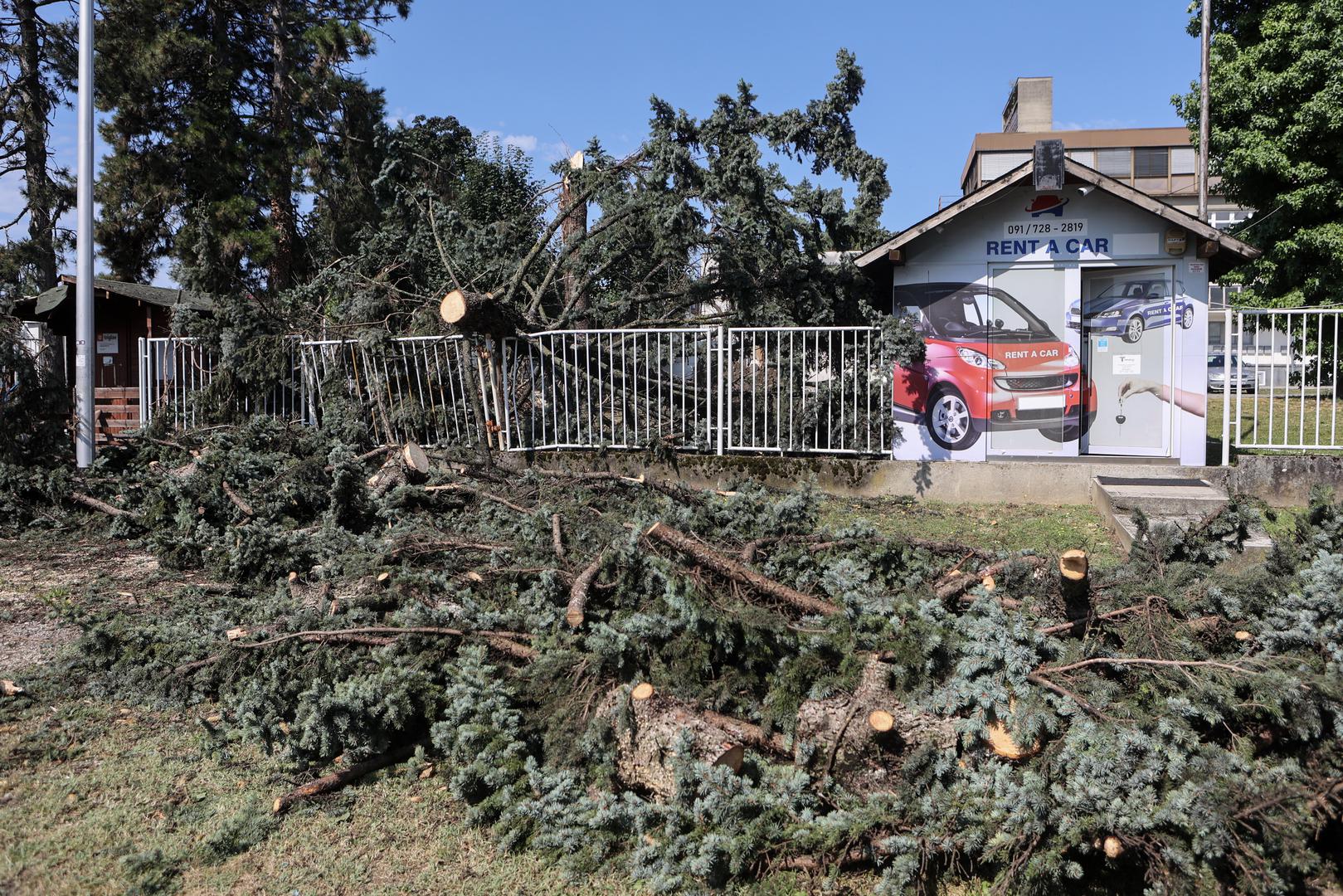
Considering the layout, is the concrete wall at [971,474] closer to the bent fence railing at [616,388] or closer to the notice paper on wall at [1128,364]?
the bent fence railing at [616,388]

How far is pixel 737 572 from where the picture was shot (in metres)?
4.82

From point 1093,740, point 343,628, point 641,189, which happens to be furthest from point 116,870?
point 641,189

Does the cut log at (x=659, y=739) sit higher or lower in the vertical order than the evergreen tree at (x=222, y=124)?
lower

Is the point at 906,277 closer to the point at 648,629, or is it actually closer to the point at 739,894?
the point at 648,629

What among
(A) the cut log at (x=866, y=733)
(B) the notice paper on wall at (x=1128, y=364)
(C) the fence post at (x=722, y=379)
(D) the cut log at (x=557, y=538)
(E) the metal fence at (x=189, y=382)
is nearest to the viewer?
(A) the cut log at (x=866, y=733)

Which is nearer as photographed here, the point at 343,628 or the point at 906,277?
the point at 343,628

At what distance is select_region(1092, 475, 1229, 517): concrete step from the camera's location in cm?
887

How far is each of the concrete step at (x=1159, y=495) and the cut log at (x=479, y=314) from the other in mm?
6897

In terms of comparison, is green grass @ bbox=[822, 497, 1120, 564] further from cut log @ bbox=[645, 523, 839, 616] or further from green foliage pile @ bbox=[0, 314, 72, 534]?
green foliage pile @ bbox=[0, 314, 72, 534]

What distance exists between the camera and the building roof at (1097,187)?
10.6 meters

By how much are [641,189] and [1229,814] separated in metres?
10.1

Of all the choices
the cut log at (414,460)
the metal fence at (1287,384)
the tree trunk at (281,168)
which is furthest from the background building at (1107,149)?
the cut log at (414,460)

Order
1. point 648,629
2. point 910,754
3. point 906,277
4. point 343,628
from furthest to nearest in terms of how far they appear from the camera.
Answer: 1. point 906,277
2. point 343,628
3. point 648,629
4. point 910,754

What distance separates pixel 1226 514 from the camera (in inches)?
214
